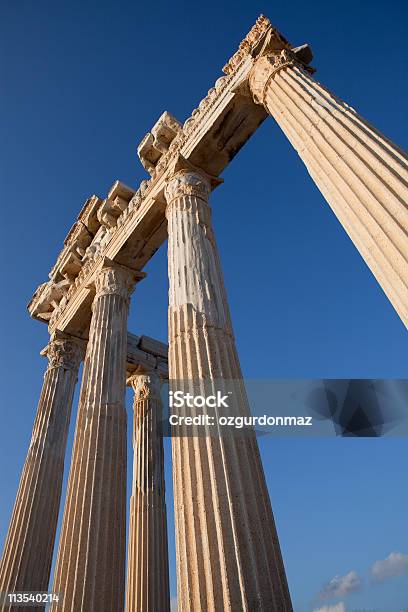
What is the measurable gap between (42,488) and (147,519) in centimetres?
424

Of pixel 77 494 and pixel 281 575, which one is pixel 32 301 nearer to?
pixel 77 494

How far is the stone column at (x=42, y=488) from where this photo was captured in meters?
13.0

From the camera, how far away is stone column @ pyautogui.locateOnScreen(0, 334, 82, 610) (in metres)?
13.0

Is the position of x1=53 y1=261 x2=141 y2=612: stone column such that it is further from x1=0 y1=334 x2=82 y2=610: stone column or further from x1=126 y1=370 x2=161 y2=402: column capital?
x1=126 y1=370 x2=161 y2=402: column capital

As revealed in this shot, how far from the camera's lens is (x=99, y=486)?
1112 cm

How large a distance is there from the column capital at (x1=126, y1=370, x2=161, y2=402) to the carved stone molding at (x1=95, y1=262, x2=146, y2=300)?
6.56m

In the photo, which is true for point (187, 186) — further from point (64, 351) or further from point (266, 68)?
point (64, 351)

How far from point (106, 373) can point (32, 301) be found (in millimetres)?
9907

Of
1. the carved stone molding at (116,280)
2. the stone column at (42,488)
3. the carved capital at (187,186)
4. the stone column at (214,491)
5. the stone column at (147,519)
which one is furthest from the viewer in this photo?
the carved stone molding at (116,280)

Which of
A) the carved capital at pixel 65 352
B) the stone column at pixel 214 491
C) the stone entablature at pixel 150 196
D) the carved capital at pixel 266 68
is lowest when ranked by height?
the stone column at pixel 214 491

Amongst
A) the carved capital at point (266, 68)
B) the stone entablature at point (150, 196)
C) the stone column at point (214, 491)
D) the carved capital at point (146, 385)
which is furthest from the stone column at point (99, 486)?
the carved capital at point (266, 68)

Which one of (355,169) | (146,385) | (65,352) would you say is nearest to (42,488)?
(65,352)

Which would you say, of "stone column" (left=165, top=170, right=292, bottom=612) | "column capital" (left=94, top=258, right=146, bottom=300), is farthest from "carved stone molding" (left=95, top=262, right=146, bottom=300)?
"stone column" (left=165, top=170, right=292, bottom=612)

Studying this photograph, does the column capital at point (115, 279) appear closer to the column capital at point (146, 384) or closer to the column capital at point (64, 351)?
the column capital at point (64, 351)
